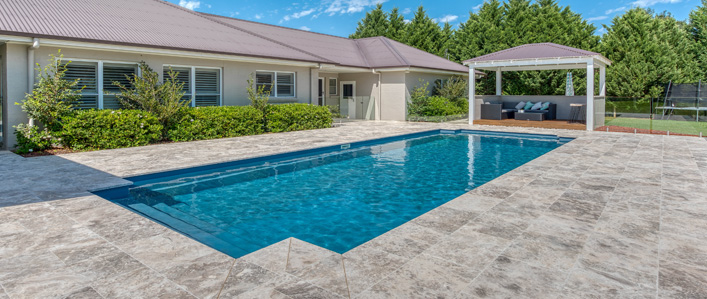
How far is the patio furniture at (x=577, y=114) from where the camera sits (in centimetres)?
1692

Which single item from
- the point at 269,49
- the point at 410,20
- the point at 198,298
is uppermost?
the point at 410,20

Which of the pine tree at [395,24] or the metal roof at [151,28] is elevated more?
the pine tree at [395,24]

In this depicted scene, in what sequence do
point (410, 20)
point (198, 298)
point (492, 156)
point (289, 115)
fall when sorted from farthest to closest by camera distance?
point (410, 20) < point (289, 115) < point (492, 156) < point (198, 298)

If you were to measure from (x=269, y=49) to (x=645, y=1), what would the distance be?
74.2 m

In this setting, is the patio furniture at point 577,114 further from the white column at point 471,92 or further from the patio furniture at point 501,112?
the white column at point 471,92

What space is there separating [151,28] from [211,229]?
9.66 meters

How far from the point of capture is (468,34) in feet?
90.9

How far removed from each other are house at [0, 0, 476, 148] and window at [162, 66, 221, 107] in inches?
1.2

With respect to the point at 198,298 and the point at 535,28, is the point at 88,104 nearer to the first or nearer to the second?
the point at 198,298

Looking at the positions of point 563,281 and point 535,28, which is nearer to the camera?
point 563,281

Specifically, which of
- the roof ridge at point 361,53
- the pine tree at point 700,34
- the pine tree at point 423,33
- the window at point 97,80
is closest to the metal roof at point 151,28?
the roof ridge at point 361,53

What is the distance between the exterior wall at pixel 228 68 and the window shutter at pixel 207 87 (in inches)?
8.2

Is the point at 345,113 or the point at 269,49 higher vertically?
the point at 269,49

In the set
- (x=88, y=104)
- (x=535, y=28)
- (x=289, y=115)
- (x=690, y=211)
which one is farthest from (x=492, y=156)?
(x=535, y=28)
